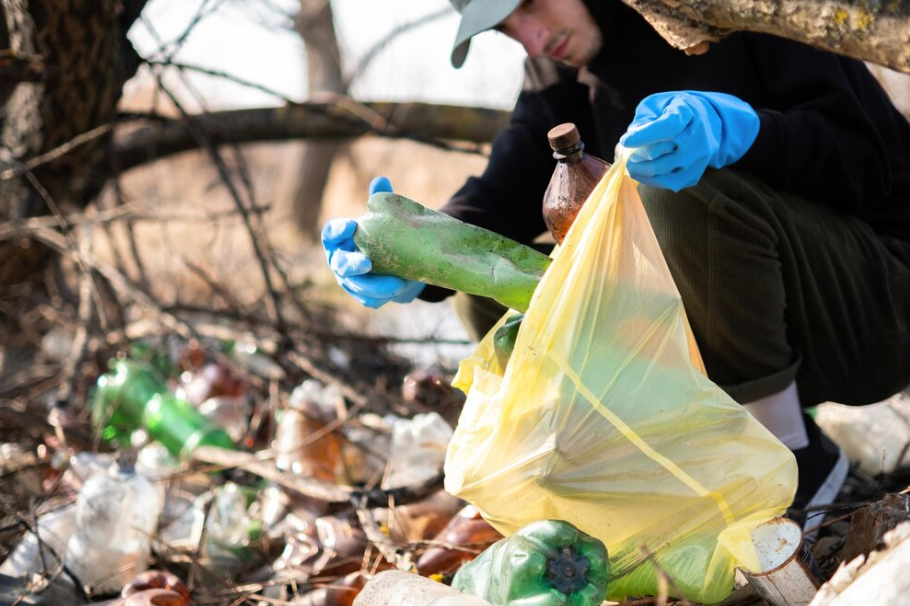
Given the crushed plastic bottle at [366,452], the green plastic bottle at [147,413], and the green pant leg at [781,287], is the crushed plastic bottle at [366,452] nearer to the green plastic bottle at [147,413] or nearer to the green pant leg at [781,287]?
the green plastic bottle at [147,413]

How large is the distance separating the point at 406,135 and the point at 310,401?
3.88ft

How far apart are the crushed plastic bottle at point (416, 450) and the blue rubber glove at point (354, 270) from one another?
1.39 feet

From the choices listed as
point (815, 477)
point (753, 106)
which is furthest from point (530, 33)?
point (815, 477)

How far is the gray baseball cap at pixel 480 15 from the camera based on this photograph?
1524 mm

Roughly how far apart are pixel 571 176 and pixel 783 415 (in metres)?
0.66

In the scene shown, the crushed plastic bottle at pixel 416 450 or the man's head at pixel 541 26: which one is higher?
the man's head at pixel 541 26

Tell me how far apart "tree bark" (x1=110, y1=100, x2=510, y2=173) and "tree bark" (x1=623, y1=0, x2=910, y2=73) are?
6.67 feet

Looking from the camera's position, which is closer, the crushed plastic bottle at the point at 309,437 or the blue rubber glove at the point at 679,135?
the blue rubber glove at the point at 679,135

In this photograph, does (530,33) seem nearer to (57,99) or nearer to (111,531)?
(111,531)

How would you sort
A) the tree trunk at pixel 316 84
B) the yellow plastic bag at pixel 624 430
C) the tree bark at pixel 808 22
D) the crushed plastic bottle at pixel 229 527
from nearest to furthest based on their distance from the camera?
1. the tree bark at pixel 808 22
2. the yellow plastic bag at pixel 624 430
3. the crushed plastic bottle at pixel 229 527
4. the tree trunk at pixel 316 84

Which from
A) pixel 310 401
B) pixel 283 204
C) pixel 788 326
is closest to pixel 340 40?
pixel 283 204

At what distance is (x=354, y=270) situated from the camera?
143 cm

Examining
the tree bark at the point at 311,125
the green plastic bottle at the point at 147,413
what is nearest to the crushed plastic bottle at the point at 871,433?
the green plastic bottle at the point at 147,413

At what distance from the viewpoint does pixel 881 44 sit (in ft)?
2.97
